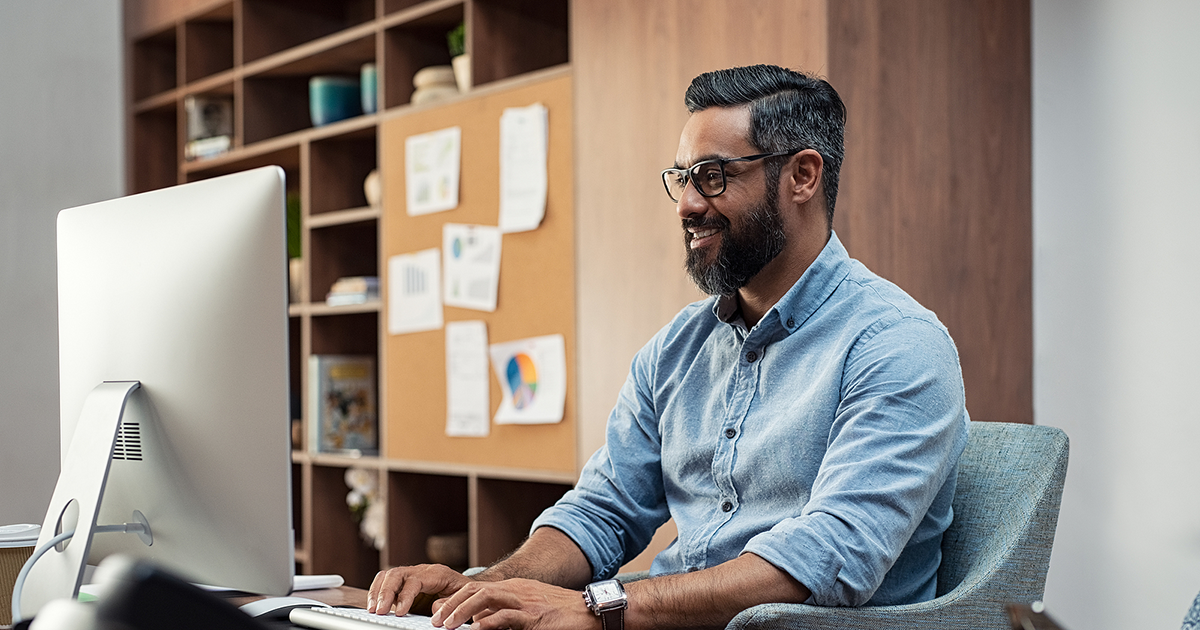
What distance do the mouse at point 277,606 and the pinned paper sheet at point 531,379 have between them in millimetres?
1564

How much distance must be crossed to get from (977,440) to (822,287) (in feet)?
0.99

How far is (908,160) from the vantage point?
230cm

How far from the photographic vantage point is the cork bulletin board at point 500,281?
9.09 feet

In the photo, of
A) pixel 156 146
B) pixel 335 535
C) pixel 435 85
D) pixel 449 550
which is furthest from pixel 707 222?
pixel 156 146

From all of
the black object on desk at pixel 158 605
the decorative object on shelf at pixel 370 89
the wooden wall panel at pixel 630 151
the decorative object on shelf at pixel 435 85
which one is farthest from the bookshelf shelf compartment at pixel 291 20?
the black object on desk at pixel 158 605

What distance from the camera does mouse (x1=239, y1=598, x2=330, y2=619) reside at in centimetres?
118

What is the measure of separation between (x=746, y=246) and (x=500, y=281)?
4.65 ft

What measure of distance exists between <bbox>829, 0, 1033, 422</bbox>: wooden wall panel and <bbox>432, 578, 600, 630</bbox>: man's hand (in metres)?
1.15

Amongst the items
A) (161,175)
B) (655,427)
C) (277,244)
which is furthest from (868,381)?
(161,175)

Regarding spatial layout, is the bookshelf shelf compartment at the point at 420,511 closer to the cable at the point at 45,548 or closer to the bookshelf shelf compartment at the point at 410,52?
the bookshelf shelf compartment at the point at 410,52

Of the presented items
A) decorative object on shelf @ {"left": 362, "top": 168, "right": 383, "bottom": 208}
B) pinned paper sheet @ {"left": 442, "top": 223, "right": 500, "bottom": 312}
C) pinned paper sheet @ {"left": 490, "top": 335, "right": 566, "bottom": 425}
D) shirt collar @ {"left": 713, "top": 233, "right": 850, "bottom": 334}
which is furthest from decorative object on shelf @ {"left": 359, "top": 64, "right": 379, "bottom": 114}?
shirt collar @ {"left": 713, "top": 233, "right": 850, "bottom": 334}

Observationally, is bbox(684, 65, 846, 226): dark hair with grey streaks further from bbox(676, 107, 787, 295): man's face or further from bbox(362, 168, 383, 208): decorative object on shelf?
bbox(362, 168, 383, 208): decorative object on shelf

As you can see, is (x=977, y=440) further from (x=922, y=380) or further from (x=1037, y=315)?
(x=1037, y=315)

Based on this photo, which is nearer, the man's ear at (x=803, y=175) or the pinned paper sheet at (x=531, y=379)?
the man's ear at (x=803, y=175)
